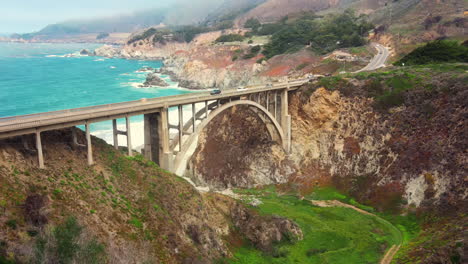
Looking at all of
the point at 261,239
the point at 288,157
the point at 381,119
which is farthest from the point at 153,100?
the point at 381,119

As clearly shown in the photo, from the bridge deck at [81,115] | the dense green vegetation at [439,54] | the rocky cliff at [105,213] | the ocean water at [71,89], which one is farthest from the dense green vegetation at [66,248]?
the dense green vegetation at [439,54]

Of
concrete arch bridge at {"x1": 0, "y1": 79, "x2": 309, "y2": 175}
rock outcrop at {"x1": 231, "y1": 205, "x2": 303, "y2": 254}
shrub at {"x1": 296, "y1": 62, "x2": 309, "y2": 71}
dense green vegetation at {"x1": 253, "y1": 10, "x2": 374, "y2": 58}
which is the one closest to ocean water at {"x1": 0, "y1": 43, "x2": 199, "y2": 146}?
concrete arch bridge at {"x1": 0, "y1": 79, "x2": 309, "y2": 175}

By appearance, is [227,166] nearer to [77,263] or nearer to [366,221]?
[366,221]

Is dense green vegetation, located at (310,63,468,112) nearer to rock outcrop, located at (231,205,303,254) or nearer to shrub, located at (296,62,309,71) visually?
rock outcrop, located at (231,205,303,254)

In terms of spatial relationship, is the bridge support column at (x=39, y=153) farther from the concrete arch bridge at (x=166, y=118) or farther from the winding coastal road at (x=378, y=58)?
the winding coastal road at (x=378, y=58)

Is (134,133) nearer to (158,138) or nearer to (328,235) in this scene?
(158,138)

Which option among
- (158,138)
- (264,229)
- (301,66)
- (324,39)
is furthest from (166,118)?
(324,39)
